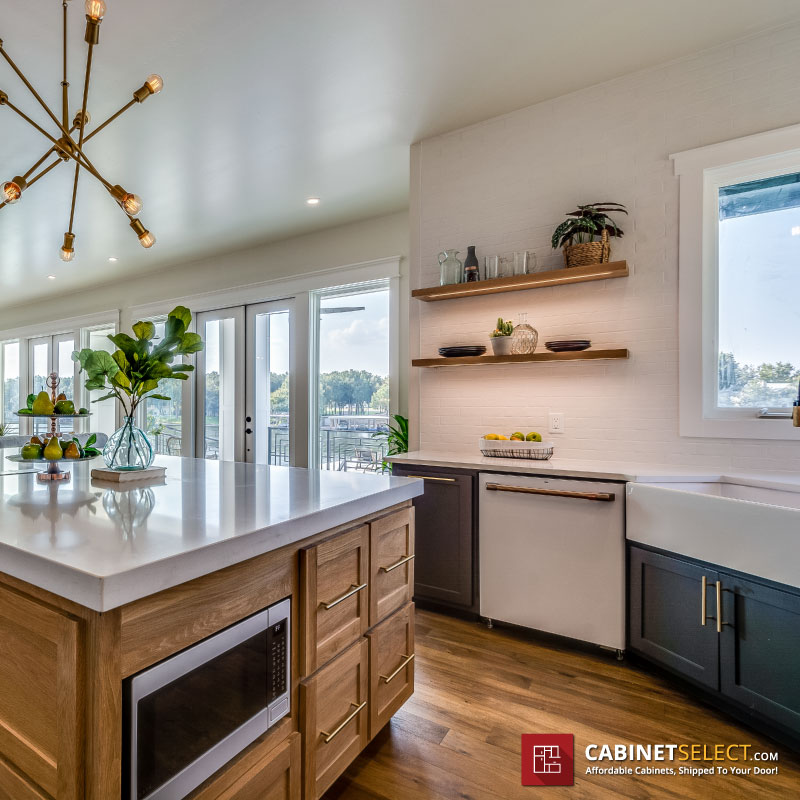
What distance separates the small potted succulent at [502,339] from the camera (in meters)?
2.76

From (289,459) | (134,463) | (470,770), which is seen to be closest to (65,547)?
(134,463)

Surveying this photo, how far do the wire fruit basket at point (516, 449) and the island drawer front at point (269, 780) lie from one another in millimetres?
1758

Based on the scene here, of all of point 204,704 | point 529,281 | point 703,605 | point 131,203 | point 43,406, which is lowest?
point 703,605

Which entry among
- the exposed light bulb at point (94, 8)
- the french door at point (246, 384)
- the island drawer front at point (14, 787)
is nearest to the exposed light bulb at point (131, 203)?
the exposed light bulb at point (94, 8)

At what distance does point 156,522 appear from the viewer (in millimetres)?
1036

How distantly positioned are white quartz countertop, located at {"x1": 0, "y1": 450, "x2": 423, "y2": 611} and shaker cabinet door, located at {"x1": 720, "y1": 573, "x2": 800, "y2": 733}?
3.93ft

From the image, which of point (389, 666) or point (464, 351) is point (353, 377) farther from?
point (389, 666)

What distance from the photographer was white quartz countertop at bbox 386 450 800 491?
211 centimetres

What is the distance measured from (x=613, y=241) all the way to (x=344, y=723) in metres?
2.51

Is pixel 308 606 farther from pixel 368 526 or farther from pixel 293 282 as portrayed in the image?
pixel 293 282

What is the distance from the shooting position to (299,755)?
3.80 feet

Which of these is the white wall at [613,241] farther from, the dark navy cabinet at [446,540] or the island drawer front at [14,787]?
the island drawer front at [14,787]

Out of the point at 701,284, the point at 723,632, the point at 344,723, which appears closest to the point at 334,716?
the point at 344,723

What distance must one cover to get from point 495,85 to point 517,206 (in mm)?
638
